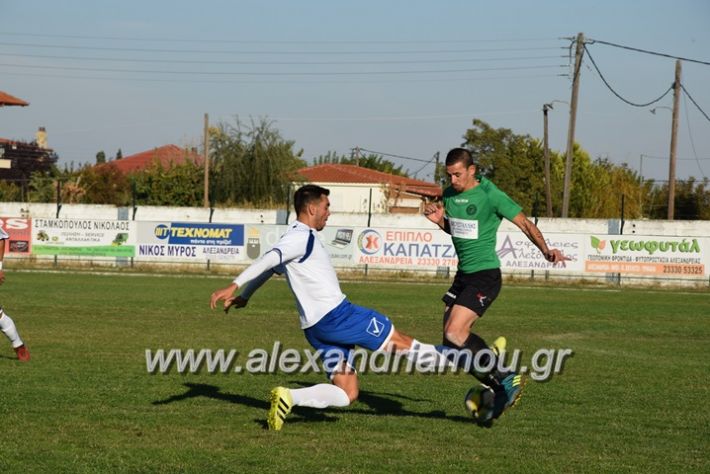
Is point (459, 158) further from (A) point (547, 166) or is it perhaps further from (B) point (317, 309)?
(A) point (547, 166)

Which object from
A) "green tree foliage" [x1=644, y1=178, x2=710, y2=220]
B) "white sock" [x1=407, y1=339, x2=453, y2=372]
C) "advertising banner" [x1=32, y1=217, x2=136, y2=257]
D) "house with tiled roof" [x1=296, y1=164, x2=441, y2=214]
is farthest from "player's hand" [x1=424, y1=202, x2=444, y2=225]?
"house with tiled roof" [x1=296, y1=164, x2=441, y2=214]

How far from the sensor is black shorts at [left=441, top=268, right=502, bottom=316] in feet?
27.4

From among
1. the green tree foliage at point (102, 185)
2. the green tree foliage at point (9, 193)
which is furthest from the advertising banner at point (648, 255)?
the green tree foliage at point (102, 185)

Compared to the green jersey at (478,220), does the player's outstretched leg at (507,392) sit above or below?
below

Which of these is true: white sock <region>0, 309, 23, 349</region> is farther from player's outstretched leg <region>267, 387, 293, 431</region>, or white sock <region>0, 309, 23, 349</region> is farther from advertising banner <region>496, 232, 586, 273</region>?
advertising banner <region>496, 232, 586, 273</region>

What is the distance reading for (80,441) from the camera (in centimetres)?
705

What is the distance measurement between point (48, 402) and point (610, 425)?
4.97m

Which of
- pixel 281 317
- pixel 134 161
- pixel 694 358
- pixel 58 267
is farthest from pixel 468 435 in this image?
pixel 134 161

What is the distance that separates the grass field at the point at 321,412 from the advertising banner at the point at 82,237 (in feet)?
57.4

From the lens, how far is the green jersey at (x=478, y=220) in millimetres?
8469

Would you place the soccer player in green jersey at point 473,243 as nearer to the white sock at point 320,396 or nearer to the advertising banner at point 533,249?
the white sock at point 320,396

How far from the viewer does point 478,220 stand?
27.8 ft

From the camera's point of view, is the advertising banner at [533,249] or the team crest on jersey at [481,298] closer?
the team crest on jersey at [481,298]

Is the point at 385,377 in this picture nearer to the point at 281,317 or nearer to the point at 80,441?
the point at 80,441
